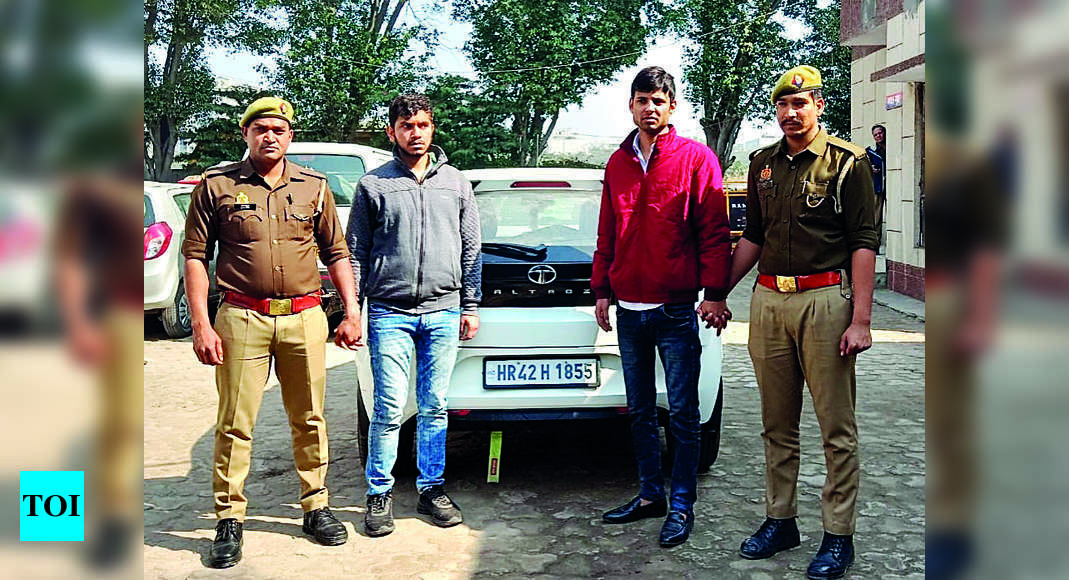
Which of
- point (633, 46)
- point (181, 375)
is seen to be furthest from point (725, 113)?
point (181, 375)

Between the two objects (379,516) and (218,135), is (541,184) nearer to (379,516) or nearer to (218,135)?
(379,516)

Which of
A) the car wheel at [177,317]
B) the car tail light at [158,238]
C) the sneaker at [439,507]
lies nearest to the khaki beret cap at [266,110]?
the sneaker at [439,507]

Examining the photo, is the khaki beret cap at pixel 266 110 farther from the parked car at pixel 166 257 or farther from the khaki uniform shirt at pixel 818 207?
the parked car at pixel 166 257

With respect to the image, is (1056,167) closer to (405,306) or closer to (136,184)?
(136,184)

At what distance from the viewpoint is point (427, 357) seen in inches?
166

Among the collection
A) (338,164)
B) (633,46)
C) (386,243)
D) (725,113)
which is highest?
(633,46)

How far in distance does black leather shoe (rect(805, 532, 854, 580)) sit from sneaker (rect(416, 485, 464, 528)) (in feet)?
5.06

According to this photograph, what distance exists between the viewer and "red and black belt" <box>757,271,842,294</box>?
143 inches

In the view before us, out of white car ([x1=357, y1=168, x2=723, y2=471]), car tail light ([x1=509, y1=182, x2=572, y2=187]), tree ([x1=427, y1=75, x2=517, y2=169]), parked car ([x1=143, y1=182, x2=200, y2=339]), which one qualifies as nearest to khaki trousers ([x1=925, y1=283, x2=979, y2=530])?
white car ([x1=357, y1=168, x2=723, y2=471])

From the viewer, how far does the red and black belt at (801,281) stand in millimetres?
3629

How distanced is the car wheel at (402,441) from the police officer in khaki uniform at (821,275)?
1677 millimetres

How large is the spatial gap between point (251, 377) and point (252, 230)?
62 cm

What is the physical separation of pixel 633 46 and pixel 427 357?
1223 inches

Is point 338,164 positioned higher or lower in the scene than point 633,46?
lower
